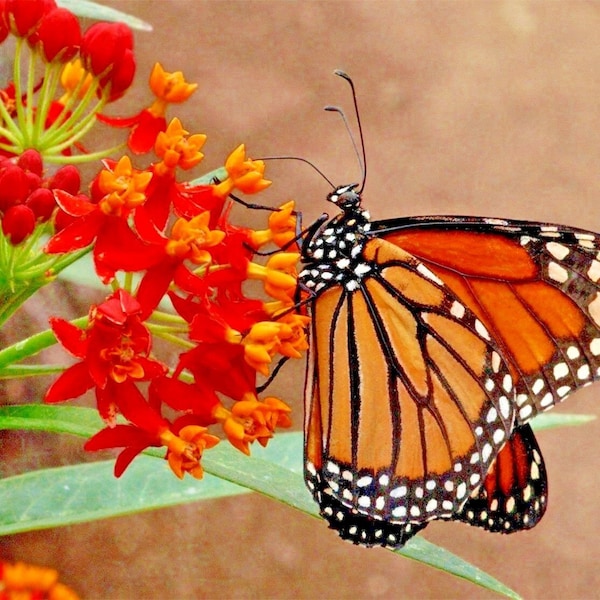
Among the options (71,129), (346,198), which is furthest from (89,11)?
(346,198)

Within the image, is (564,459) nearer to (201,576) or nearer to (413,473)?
(201,576)

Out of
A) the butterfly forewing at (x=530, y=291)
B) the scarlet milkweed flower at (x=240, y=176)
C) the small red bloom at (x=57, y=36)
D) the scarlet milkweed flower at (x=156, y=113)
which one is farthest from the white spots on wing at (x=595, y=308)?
the small red bloom at (x=57, y=36)

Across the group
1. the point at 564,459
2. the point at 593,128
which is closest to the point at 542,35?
the point at 593,128

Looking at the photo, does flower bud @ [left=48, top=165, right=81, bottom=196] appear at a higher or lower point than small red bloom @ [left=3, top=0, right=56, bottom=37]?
lower

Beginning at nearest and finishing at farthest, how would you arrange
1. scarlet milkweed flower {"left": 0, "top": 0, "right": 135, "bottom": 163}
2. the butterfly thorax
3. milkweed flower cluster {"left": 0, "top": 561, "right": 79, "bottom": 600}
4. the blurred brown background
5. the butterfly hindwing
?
scarlet milkweed flower {"left": 0, "top": 0, "right": 135, "bottom": 163} → the butterfly thorax → the butterfly hindwing → milkweed flower cluster {"left": 0, "top": 561, "right": 79, "bottom": 600} → the blurred brown background

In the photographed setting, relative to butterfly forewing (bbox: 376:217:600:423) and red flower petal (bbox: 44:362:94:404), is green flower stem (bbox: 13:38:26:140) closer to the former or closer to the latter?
red flower petal (bbox: 44:362:94:404)

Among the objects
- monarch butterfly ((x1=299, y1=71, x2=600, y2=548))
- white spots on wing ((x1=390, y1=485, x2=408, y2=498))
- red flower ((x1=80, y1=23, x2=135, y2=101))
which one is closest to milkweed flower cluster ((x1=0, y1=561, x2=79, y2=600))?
monarch butterfly ((x1=299, y1=71, x2=600, y2=548))

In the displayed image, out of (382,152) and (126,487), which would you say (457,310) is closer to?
(126,487)
